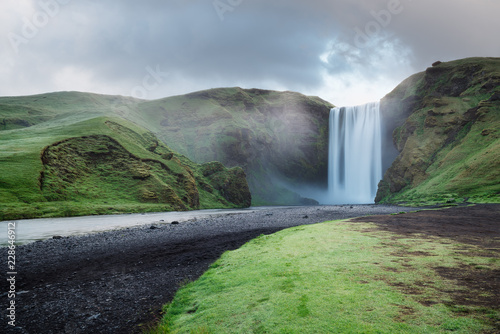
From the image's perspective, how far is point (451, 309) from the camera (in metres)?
4.98

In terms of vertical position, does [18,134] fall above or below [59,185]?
above

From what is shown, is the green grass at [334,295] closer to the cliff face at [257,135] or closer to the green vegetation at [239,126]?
the green vegetation at [239,126]

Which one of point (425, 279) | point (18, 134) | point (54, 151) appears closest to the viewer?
point (425, 279)

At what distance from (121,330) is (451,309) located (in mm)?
8471

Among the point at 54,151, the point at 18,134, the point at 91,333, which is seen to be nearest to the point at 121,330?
the point at 91,333

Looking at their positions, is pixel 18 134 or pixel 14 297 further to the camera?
pixel 18 134

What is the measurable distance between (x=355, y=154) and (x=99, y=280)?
133 meters

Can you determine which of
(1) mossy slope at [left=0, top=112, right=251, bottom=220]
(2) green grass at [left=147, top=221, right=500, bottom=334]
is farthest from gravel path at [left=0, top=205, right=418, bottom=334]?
(1) mossy slope at [left=0, top=112, right=251, bottom=220]

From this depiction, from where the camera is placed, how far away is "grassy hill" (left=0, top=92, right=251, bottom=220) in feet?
158

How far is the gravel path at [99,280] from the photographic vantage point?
7.85 meters

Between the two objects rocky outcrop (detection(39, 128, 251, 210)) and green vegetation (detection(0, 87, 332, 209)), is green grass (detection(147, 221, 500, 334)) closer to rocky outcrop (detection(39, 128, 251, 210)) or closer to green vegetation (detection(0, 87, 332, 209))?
rocky outcrop (detection(39, 128, 251, 210))

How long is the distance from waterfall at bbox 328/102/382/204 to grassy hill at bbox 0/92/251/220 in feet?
198

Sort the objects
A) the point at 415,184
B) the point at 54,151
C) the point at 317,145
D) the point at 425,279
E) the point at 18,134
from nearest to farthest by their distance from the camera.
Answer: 1. the point at 425,279
2. the point at 54,151
3. the point at 415,184
4. the point at 18,134
5. the point at 317,145

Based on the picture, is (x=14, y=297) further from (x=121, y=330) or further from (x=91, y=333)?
(x=121, y=330)
